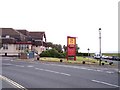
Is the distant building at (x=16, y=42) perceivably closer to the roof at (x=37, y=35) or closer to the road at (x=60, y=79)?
the roof at (x=37, y=35)

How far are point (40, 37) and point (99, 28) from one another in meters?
61.3

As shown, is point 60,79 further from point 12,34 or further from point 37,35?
point 37,35

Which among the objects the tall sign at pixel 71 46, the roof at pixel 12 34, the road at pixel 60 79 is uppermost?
the roof at pixel 12 34

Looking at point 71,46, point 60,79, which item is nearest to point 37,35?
point 71,46

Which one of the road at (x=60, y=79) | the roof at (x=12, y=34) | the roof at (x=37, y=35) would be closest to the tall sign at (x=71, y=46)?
the road at (x=60, y=79)

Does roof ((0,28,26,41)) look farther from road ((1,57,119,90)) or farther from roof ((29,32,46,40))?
road ((1,57,119,90))

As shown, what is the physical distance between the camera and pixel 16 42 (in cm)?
9431

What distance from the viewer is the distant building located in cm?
9325

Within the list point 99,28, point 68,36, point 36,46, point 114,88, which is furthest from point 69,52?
point 36,46

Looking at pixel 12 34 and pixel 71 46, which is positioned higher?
pixel 12 34

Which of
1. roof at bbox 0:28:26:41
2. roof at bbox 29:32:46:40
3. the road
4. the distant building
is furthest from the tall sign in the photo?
roof at bbox 29:32:46:40

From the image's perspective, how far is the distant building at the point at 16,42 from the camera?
93250 mm

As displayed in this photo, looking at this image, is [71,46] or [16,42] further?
[16,42]

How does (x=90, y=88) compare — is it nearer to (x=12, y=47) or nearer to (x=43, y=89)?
(x=43, y=89)
